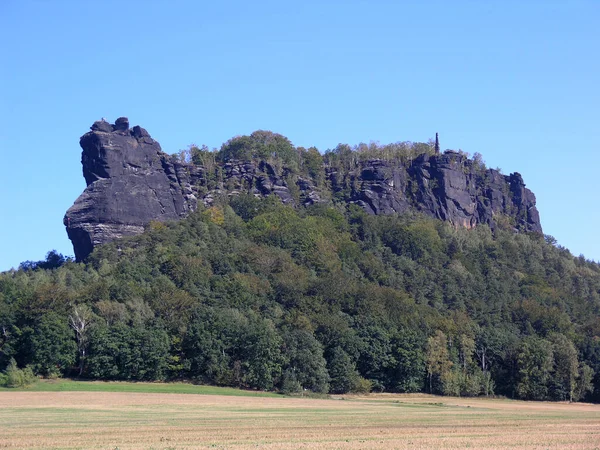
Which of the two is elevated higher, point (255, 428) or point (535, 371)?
point (535, 371)

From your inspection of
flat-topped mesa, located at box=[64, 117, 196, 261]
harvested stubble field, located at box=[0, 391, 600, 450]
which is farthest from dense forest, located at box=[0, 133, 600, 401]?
harvested stubble field, located at box=[0, 391, 600, 450]

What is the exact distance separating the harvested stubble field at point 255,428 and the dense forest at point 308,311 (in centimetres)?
3345

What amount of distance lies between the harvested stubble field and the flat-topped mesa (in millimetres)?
93255

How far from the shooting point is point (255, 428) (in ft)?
159

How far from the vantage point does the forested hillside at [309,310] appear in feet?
350

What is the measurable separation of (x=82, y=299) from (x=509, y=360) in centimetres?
6493

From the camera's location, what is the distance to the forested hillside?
106562mm

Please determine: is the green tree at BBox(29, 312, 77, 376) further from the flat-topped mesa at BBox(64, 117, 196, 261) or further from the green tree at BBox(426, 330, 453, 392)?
the flat-topped mesa at BBox(64, 117, 196, 261)

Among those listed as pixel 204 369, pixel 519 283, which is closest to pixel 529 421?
pixel 204 369

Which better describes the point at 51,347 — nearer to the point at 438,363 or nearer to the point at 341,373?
the point at 341,373

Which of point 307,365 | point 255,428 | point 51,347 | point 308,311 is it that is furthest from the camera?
point 308,311

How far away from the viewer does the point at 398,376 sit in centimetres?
11450

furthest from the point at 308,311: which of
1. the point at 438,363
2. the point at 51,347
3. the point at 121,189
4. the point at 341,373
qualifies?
the point at 121,189

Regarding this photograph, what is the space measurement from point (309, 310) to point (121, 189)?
197ft
